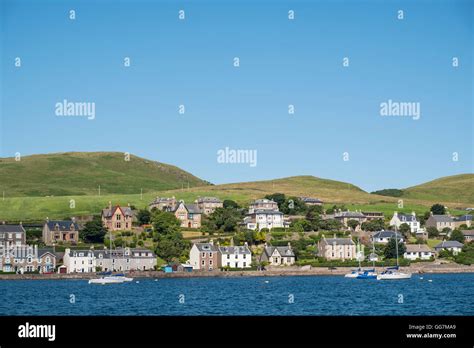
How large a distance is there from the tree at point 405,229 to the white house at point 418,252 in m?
9.28

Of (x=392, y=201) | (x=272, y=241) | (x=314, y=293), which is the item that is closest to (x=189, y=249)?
(x=272, y=241)

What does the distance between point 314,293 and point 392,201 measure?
427ft

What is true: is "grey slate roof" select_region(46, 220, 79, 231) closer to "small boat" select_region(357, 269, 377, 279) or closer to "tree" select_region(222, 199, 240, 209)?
"tree" select_region(222, 199, 240, 209)

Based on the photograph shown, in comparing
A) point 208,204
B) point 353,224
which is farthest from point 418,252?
point 208,204

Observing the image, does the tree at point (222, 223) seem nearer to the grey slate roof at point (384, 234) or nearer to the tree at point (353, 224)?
the tree at point (353, 224)

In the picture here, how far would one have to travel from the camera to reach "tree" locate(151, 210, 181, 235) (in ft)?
421

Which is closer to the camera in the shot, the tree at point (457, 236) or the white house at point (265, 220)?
the tree at point (457, 236)

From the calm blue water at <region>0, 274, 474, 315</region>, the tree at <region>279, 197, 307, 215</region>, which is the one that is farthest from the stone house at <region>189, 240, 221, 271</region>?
the tree at <region>279, 197, 307, 215</region>

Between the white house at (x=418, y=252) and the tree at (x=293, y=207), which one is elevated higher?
the tree at (x=293, y=207)

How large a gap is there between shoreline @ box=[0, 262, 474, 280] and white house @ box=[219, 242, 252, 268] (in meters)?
3.82

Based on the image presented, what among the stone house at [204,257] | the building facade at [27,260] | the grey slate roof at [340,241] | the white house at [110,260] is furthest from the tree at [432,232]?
the building facade at [27,260]

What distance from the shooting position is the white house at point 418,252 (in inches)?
4902
